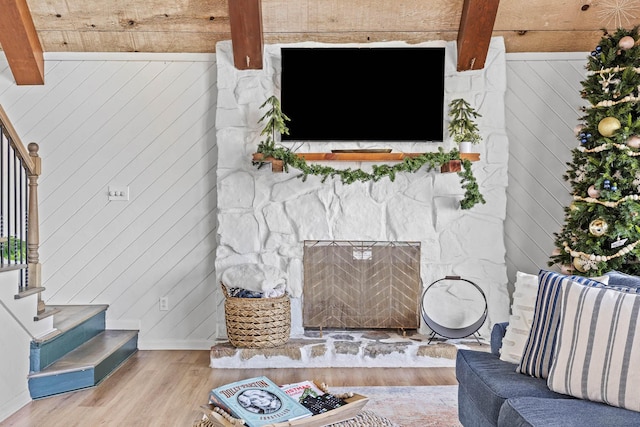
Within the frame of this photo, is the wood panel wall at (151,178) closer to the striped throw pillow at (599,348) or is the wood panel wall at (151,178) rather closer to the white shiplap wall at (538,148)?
the white shiplap wall at (538,148)

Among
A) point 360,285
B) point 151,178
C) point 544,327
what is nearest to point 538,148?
point 360,285

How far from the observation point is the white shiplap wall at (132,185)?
13.0ft

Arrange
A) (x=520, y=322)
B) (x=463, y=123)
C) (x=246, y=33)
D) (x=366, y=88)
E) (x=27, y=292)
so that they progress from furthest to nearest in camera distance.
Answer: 1. (x=366, y=88)
2. (x=463, y=123)
3. (x=246, y=33)
4. (x=27, y=292)
5. (x=520, y=322)

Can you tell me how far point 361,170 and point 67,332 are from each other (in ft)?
7.50

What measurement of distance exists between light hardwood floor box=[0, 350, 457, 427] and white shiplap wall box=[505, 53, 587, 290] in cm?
127

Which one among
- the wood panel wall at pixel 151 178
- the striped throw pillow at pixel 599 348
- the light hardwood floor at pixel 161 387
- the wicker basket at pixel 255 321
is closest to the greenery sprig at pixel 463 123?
the wood panel wall at pixel 151 178

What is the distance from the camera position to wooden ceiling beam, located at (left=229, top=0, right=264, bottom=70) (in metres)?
3.44

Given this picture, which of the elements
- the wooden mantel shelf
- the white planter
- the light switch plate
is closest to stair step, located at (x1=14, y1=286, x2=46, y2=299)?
the light switch plate

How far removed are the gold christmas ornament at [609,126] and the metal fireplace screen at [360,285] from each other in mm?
1509

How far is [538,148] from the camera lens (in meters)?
3.97

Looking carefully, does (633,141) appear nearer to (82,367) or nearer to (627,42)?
(627,42)

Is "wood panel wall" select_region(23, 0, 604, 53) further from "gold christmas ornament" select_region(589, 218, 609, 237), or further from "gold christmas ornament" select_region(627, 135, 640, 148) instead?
"gold christmas ornament" select_region(589, 218, 609, 237)

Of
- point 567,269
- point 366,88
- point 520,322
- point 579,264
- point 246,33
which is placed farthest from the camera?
point 366,88

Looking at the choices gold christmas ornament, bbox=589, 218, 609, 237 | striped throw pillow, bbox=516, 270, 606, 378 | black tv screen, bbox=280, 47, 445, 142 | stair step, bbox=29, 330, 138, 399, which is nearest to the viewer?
striped throw pillow, bbox=516, 270, 606, 378
